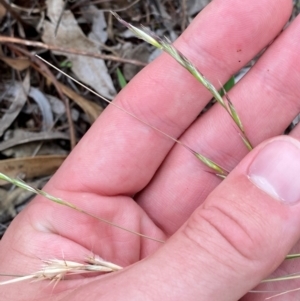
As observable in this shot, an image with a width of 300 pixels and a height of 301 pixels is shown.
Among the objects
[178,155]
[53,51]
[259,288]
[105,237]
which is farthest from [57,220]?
[53,51]

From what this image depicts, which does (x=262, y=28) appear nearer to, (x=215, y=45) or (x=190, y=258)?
(x=215, y=45)

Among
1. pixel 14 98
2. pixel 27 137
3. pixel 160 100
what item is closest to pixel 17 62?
pixel 14 98

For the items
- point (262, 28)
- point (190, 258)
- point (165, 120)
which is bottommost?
point (190, 258)

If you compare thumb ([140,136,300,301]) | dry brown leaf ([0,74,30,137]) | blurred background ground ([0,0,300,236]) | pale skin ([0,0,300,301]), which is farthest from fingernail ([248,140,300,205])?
dry brown leaf ([0,74,30,137])

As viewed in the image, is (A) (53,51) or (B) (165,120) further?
(A) (53,51)

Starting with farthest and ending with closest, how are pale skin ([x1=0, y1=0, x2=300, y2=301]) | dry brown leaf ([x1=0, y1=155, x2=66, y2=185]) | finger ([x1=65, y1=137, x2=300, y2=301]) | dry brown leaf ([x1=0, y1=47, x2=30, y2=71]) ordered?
dry brown leaf ([x1=0, y1=47, x2=30, y2=71]) < dry brown leaf ([x1=0, y1=155, x2=66, y2=185]) < pale skin ([x1=0, y1=0, x2=300, y2=301]) < finger ([x1=65, y1=137, x2=300, y2=301])

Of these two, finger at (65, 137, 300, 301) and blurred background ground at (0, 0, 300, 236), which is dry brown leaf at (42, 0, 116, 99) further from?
finger at (65, 137, 300, 301)

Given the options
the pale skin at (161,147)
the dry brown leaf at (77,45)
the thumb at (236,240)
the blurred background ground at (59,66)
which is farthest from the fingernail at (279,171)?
the dry brown leaf at (77,45)
